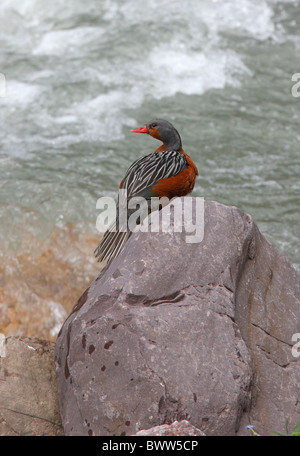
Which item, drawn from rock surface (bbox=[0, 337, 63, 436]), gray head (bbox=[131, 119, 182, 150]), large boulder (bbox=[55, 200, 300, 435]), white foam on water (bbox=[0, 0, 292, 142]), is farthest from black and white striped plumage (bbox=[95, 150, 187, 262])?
white foam on water (bbox=[0, 0, 292, 142])

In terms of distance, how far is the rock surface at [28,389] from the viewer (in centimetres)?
344

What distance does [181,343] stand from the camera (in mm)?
3184

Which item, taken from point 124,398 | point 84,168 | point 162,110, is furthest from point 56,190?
point 124,398

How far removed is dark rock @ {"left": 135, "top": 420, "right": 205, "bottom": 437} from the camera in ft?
9.23

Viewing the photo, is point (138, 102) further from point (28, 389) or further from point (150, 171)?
point (28, 389)

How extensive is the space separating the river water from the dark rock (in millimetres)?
2788

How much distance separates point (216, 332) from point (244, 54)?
6.19m

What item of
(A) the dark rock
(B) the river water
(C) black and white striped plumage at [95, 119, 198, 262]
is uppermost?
(C) black and white striped plumage at [95, 119, 198, 262]

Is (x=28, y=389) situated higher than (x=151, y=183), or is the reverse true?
(x=151, y=183)

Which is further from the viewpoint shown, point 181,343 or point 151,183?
point 151,183

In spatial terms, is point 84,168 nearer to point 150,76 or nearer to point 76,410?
point 150,76

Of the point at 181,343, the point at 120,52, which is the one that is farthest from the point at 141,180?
the point at 120,52

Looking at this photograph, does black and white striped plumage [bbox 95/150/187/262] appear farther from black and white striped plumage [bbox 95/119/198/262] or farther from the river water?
the river water

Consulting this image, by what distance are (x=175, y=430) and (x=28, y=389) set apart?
3.56 feet
